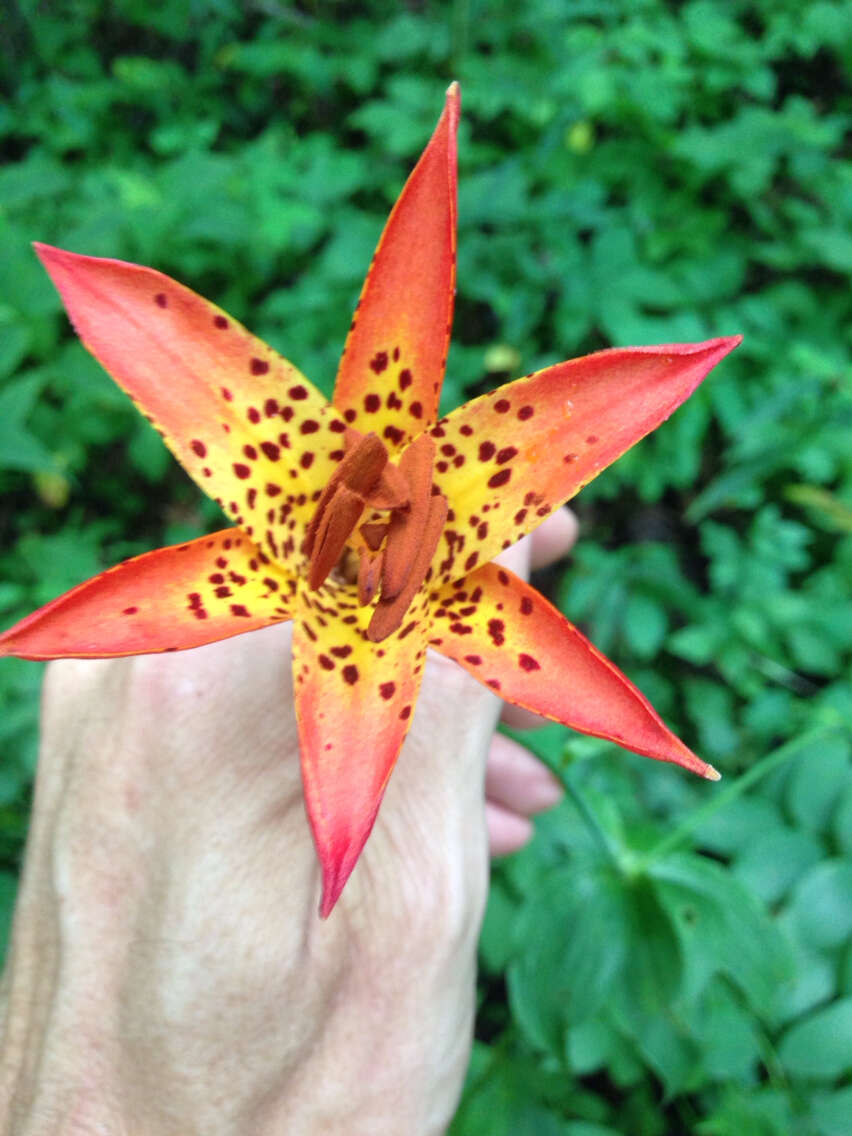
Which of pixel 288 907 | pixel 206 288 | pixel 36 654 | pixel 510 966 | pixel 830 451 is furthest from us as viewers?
pixel 206 288

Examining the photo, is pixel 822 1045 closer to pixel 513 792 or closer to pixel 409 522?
pixel 513 792

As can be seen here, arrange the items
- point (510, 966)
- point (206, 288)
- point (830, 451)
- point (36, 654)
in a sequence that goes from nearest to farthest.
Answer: point (36, 654), point (510, 966), point (830, 451), point (206, 288)

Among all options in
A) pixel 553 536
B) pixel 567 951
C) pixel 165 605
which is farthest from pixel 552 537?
pixel 165 605

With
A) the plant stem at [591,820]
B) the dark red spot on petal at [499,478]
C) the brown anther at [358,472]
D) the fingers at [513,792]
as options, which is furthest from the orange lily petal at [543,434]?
the fingers at [513,792]

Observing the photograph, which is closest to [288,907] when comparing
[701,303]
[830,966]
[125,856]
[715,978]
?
[125,856]

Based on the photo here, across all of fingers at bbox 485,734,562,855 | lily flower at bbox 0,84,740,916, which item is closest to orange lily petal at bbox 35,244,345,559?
lily flower at bbox 0,84,740,916

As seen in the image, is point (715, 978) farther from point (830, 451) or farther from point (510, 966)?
point (830, 451)
